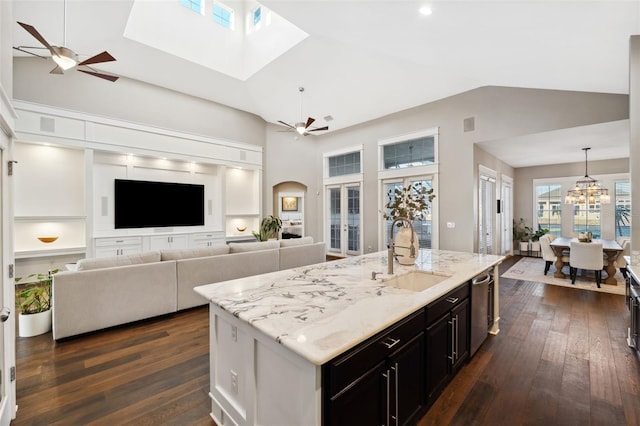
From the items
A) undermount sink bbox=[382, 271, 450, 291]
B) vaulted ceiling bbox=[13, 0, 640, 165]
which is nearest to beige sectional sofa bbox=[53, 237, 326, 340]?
undermount sink bbox=[382, 271, 450, 291]

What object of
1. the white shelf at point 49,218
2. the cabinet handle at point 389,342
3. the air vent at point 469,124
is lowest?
the cabinet handle at point 389,342

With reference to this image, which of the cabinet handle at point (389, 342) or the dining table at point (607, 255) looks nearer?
the cabinet handle at point (389, 342)

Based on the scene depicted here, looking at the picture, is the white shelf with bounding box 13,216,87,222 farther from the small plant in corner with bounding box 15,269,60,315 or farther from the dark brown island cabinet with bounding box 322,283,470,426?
the dark brown island cabinet with bounding box 322,283,470,426

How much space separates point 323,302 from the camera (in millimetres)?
1646

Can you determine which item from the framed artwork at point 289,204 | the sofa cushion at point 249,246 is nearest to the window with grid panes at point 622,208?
the framed artwork at point 289,204

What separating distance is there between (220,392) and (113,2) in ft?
18.8

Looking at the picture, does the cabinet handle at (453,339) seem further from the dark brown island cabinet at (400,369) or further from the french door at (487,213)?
the french door at (487,213)

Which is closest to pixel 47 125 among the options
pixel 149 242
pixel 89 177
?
pixel 89 177

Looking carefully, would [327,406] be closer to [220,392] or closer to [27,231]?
[220,392]

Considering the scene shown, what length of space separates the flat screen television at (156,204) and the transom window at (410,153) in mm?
4908

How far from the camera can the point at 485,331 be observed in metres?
2.79

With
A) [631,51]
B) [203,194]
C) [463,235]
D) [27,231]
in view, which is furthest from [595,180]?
[27,231]

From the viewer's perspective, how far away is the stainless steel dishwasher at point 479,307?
2.44 metres

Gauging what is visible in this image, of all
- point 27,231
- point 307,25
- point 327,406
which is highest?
point 307,25
